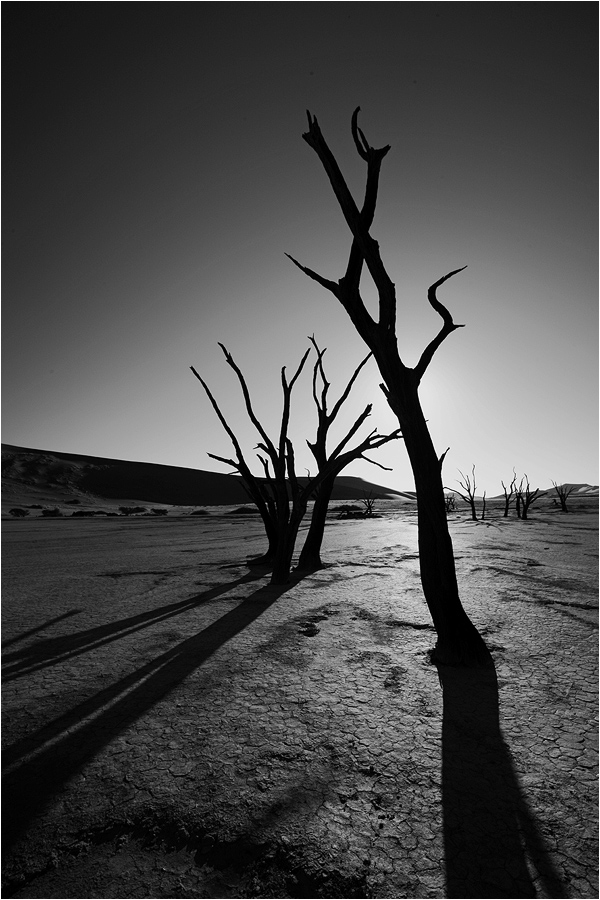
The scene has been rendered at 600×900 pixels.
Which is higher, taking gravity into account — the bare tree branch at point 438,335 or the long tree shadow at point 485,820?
the bare tree branch at point 438,335

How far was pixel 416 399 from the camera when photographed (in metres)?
2.91

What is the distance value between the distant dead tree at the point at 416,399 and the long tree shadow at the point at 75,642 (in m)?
2.43

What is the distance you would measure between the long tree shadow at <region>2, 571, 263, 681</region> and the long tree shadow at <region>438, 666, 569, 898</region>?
255 cm

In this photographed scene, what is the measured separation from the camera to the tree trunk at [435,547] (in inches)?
108

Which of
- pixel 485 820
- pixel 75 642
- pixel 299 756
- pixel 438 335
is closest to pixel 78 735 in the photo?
pixel 299 756

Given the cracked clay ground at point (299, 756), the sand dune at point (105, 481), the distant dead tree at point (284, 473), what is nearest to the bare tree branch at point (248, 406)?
the distant dead tree at point (284, 473)

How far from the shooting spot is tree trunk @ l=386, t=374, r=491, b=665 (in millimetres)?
2742

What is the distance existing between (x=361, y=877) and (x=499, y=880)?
1.27 feet

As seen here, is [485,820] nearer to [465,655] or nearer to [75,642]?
[465,655]

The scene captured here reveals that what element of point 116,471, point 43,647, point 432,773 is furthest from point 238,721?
point 116,471

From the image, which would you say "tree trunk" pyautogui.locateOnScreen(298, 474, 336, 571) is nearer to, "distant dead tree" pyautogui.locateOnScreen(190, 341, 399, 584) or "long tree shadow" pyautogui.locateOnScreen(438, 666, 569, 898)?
"distant dead tree" pyautogui.locateOnScreen(190, 341, 399, 584)

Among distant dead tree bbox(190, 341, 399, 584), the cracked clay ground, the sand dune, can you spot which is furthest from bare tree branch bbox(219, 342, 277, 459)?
the sand dune

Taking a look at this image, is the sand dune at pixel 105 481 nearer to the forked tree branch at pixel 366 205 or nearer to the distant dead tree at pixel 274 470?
the distant dead tree at pixel 274 470

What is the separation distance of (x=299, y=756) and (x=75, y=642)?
233 centimetres
